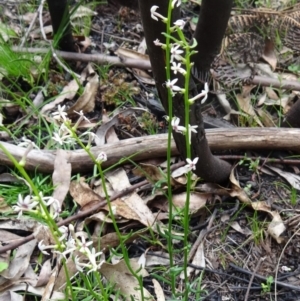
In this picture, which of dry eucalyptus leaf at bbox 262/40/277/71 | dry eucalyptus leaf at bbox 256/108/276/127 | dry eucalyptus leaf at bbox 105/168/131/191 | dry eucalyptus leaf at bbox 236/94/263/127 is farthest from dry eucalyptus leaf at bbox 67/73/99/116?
dry eucalyptus leaf at bbox 262/40/277/71

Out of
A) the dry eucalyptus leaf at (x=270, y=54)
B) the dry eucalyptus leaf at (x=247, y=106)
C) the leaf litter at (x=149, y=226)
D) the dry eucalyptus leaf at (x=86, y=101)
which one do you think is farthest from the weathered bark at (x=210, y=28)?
the dry eucalyptus leaf at (x=270, y=54)

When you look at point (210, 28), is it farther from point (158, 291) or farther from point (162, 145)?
point (158, 291)

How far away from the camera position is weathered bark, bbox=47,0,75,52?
8.52 feet

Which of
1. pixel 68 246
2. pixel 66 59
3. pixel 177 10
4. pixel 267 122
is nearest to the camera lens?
pixel 68 246

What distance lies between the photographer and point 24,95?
2566mm

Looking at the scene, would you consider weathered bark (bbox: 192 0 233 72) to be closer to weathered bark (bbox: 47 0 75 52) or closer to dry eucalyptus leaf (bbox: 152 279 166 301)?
dry eucalyptus leaf (bbox: 152 279 166 301)

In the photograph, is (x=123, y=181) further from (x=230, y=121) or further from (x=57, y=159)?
(x=230, y=121)

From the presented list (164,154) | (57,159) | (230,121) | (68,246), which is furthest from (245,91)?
(68,246)

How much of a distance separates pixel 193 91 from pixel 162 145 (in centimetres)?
54

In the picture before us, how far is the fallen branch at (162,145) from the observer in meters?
2.14

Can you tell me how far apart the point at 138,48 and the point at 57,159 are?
3.45 ft

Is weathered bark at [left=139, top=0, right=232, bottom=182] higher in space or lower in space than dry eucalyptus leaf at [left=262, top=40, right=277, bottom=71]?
higher

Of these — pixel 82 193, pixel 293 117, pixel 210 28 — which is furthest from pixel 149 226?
pixel 293 117

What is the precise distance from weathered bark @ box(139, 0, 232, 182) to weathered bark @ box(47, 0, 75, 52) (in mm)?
1026
